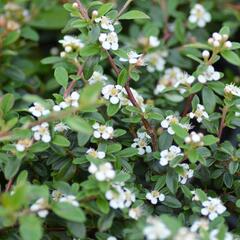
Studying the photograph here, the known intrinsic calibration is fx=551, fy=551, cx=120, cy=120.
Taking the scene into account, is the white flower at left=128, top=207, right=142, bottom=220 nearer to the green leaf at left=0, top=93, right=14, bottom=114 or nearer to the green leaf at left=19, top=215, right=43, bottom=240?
the green leaf at left=19, top=215, right=43, bottom=240

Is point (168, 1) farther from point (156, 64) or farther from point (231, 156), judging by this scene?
point (231, 156)

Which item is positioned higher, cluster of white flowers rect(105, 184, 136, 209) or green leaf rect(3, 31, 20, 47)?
green leaf rect(3, 31, 20, 47)

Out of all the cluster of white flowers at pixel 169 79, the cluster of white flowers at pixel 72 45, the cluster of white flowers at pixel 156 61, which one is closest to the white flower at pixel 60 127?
the cluster of white flowers at pixel 72 45

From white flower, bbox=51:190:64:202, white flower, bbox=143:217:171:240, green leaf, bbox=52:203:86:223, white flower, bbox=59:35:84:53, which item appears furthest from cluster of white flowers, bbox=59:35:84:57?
white flower, bbox=143:217:171:240

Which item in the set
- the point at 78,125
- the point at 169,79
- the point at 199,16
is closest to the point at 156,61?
the point at 169,79

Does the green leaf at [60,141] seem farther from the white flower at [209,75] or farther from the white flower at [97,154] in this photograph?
the white flower at [209,75]

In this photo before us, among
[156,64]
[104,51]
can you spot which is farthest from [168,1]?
[104,51]
